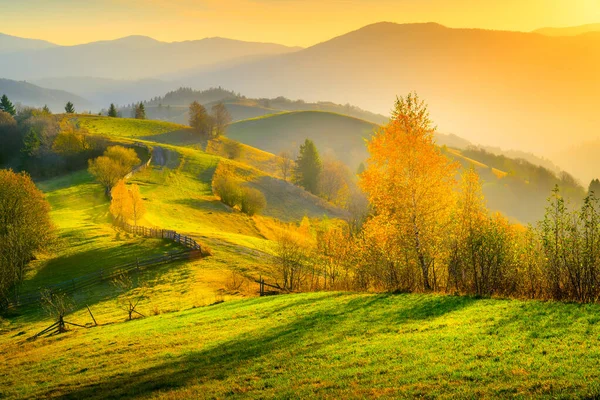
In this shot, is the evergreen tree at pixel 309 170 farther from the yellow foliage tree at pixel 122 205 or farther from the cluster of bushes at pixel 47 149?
the yellow foliage tree at pixel 122 205

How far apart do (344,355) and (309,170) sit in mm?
120069

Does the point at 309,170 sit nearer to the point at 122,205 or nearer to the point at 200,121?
the point at 200,121

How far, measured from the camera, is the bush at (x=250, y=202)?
96312 mm

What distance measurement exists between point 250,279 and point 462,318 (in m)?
31.0

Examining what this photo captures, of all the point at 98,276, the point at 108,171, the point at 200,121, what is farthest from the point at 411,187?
the point at 200,121

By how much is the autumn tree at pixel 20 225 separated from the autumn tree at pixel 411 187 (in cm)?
4046

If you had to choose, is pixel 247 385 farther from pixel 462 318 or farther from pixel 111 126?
pixel 111 126

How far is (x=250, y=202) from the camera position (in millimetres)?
96938

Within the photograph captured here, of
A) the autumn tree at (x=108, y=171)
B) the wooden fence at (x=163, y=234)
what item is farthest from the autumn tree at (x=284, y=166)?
the wooden fence at (x=163, y=234)

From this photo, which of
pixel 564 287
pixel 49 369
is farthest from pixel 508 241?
pixel 49 369

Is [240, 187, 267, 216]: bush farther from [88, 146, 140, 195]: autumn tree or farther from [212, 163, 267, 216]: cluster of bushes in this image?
[88, 146, 140, 195]: autumn tree

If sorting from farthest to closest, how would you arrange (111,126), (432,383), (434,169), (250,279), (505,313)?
(111,126), (250,279), (434,169), (505,313), (432,383)

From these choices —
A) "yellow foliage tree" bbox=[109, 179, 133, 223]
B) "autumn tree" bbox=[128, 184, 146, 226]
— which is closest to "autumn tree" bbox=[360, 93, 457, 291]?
"autumn tree" bbox=[128, 184, 146, 226]

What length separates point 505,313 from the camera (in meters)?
18.7
